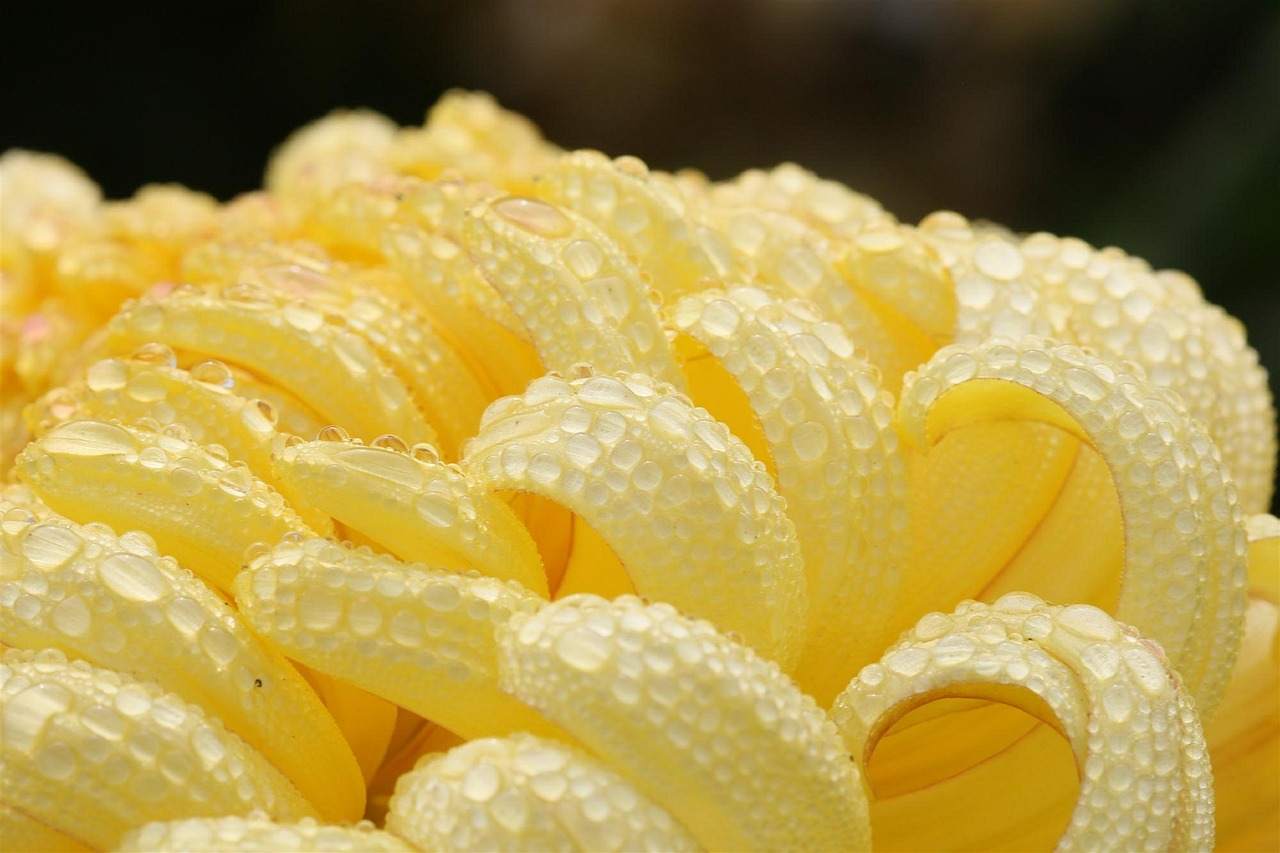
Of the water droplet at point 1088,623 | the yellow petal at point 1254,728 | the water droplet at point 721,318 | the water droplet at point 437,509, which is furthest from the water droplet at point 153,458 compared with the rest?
the yellow petal at point 1254,728

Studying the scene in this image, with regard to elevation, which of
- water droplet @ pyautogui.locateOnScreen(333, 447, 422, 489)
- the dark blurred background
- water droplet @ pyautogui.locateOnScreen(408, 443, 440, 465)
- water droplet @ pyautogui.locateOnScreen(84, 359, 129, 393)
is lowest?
the dark blurred background

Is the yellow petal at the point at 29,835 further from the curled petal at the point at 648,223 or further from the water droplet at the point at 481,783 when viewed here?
the curled petal at the point at 648,223

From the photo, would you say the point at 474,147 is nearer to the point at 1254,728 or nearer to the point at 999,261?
the point at 999,261

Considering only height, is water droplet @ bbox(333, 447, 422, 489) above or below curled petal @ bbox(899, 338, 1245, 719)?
below

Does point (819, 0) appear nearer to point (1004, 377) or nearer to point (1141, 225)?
point (1141, 225)

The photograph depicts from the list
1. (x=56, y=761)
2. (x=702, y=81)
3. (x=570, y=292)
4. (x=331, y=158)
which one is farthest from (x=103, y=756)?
(x=702, y=81)

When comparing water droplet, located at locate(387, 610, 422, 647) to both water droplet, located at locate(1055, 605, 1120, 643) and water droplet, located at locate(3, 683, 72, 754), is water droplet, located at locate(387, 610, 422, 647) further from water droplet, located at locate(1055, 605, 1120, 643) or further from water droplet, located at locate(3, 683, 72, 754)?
water droplet, located at locate(1055, 605, 1120, 643)

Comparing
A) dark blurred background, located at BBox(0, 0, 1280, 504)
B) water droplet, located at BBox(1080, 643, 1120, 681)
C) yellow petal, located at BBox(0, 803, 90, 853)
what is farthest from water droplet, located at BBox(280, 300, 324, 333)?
dark blurred background, located at BBox(0, 0, 1280, 504)
